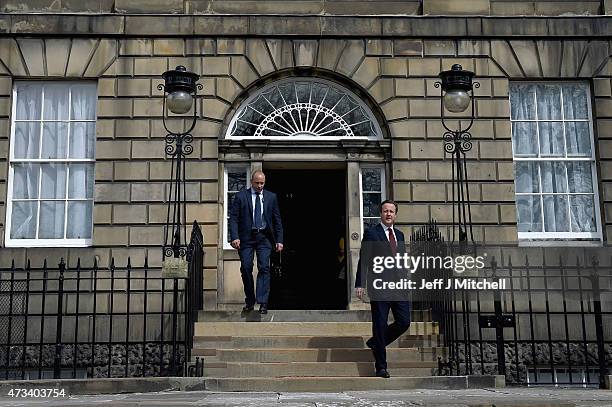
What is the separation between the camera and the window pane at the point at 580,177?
13.7m

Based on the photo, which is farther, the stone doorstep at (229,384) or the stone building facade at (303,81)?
the stone building facade at (303,81)

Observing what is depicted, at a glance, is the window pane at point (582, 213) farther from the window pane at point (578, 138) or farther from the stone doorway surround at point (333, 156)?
the stone doorway surround at point (333, 156)

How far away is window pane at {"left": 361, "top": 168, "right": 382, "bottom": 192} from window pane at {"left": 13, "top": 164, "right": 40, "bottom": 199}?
597 centimetres

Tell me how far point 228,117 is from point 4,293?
4.89 meters

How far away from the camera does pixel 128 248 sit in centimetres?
1290

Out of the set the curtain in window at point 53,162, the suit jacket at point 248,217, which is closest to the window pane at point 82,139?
the curtain in window at point 53,162

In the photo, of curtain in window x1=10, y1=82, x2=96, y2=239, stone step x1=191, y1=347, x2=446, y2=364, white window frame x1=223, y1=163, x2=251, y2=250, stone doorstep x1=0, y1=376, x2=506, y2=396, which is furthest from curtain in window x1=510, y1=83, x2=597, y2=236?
curtain in window x1=10, y1=82, x2=96, y2=239

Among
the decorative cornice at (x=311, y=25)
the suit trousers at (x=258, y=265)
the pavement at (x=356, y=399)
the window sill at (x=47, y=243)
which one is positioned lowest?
the pavement at (x=356, y=399)

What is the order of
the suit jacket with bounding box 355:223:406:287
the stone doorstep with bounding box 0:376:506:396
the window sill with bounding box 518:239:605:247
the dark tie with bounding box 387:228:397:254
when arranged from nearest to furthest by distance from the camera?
the stone doorstep with bounding box 0:376:506:396 < the suit jacket with bounding box 355:223:406:287 < the dark tie with bounding box 387:228:397:254 < the window sill with bounding box 518:239:605:247

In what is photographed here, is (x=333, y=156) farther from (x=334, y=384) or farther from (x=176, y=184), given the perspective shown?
(x=334, y=384)

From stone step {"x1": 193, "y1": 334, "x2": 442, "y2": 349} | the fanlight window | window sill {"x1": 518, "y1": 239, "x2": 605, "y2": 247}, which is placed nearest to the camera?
stone step {"x1": 193, "y1": 334, "x2": 442, "y2": 349}

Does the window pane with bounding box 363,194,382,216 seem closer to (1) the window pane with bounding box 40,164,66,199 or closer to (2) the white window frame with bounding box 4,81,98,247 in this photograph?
(2) the white window frame with bounding box 4,81,98,247

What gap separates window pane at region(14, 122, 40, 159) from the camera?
528 inches

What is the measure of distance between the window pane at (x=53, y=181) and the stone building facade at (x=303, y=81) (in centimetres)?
24
